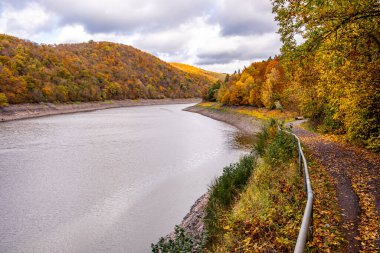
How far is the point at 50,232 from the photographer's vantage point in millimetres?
13484

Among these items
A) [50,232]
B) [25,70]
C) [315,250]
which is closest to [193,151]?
[50,232]

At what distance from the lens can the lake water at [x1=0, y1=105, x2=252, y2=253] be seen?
518 inches

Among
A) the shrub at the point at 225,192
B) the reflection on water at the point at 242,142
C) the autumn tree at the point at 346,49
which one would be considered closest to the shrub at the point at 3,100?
the reflection on water at the point at 242,142

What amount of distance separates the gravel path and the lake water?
737 cm

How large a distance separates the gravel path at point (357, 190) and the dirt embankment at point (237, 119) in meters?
28.6

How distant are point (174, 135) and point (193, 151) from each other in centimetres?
1183

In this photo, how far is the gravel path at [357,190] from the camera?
6199 mm

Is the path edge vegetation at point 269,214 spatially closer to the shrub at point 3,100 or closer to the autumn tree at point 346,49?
the autumn tree at point 346,49

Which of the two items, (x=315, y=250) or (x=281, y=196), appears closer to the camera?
(x=315, y=250)

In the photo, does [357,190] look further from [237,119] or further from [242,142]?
[237,119]

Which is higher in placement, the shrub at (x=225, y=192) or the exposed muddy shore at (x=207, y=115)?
the shrub at (x=225, y=192)

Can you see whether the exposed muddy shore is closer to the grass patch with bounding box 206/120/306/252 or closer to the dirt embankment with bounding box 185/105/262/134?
the dirt embankment with bounding box 185/105/262/134

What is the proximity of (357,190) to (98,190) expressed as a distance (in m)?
14.4

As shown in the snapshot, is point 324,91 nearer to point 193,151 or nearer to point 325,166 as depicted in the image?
point 325,166
